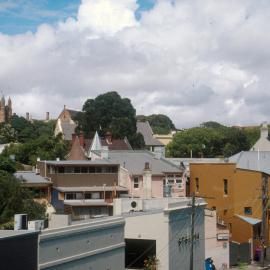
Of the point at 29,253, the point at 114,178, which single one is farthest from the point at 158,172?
the point at 29,253

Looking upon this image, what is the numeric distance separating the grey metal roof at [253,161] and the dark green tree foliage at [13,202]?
22650 millimetres

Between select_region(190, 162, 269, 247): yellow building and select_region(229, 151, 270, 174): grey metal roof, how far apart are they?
16.3ft

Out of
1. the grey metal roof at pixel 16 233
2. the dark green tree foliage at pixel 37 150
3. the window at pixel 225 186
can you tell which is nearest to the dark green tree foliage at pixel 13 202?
the grey metal roof at pixel 16 233

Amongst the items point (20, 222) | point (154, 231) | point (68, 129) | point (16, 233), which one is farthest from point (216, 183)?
point (68, 129)

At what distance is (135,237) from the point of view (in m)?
37.8

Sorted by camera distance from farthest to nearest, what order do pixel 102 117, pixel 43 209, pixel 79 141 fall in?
pixel 102 117
pixel 79 141
pixel 43 209

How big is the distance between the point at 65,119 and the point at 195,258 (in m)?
115

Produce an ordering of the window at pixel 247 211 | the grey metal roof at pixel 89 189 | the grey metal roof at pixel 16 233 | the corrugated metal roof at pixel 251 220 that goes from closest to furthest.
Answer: the grey metal roof at pixel 16 233 → the corrugated metal roof at pixel 251 220 → the window at pixel 247 211 → the grey metal roof at pixel 89 189

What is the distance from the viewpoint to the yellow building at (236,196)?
53.7 m

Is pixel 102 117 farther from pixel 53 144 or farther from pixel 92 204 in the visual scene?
pixel 92 204

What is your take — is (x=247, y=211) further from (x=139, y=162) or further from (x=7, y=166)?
(x=7, y=166)

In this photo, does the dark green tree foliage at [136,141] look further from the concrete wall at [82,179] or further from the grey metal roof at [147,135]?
the concrete wall at [82,179]

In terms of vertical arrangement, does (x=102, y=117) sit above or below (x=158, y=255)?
above

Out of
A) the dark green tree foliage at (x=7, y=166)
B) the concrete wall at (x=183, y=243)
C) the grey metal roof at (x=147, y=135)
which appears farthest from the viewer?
the grey metal roof at (x=147, y=135)
